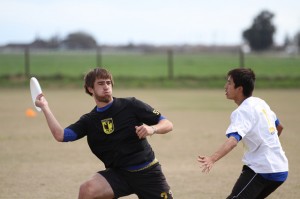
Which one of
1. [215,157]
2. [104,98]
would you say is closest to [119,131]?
[104,98]

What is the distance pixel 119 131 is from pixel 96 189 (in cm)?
57

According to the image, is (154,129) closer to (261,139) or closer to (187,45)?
(261,139)

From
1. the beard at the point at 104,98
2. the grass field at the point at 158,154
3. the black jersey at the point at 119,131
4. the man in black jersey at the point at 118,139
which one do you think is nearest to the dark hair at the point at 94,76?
the man in black jersey at the point at 118,139

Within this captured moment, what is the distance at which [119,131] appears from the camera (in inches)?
216

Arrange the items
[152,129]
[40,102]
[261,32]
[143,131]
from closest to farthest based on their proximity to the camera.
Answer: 1. [143,131]
2. [152,129]
3. [40,102]
4. [261,32]

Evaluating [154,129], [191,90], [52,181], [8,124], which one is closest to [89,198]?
[154,129]

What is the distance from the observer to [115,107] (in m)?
5.54

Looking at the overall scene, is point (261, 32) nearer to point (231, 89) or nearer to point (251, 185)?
point (231, 89)

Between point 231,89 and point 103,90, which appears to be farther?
point 103,90

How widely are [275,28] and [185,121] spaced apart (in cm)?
7754

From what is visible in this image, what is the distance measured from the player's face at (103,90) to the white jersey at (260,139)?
1.16 m

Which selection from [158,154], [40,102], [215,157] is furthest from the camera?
[158,154]

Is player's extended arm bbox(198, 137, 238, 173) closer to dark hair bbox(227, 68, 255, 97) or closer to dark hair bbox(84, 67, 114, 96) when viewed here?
dark hair bbox(227, 68, 255, 97)

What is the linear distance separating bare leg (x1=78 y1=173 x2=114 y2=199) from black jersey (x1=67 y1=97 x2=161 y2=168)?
22cm
